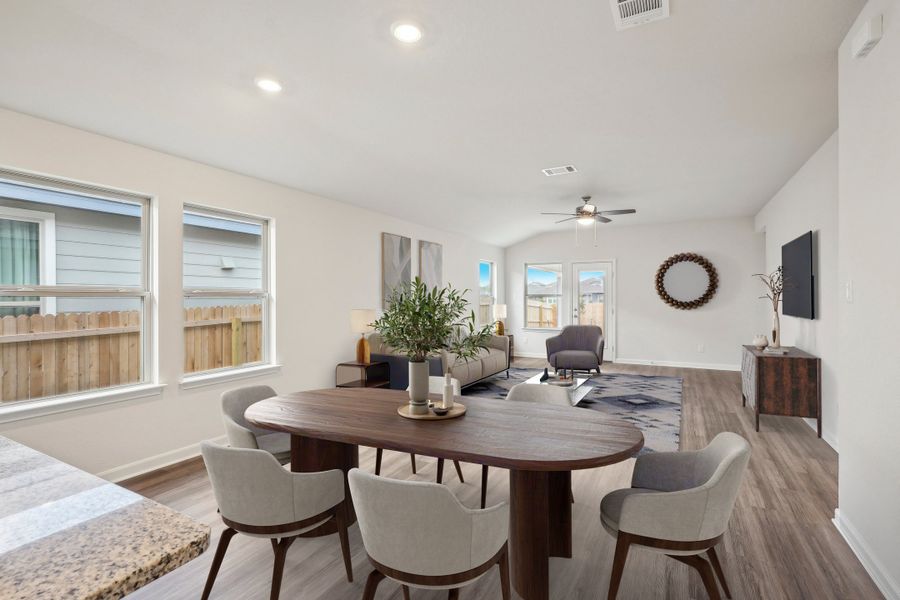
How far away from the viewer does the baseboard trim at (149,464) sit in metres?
3.23

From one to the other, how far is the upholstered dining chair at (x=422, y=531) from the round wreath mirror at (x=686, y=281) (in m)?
7.58

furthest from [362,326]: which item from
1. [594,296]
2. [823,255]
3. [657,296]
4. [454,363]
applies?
[657,296]

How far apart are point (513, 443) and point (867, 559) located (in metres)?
1.86

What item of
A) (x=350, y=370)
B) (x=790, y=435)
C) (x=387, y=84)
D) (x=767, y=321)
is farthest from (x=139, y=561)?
(x=767, y=321)

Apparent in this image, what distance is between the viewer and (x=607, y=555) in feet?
7.64

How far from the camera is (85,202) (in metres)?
3.25

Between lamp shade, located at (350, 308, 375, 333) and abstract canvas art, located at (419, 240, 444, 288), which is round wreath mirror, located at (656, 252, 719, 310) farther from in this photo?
lamp shade, located at (350, 308, 375, 333)

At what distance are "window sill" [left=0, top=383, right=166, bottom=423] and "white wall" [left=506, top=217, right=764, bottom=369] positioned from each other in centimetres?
727

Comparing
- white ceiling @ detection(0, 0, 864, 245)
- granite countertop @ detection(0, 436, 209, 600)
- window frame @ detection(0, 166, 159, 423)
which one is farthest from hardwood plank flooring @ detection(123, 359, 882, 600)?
white ceiling @ detection(0, 0, 864, 245)

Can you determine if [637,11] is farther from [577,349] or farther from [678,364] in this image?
[678,364]

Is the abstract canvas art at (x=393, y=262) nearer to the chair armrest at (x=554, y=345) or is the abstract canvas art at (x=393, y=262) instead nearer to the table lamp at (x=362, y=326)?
the table lamp at (x=362, y=326)

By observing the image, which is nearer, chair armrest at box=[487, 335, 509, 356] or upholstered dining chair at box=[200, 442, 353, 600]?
upholstered dining chair at box=[200, 442, 353, 600]

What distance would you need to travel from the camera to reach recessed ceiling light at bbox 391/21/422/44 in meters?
2.36

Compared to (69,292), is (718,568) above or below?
below
